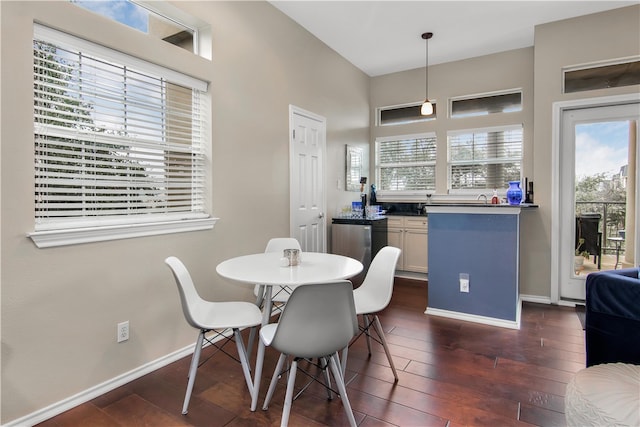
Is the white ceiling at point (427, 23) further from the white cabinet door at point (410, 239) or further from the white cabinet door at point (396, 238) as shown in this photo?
the white cabinet door at point (396, 238)

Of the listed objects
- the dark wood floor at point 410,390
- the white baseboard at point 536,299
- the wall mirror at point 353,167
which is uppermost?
the wall mirror at point 353,167

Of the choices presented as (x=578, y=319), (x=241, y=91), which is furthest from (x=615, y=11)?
(x=241, y=91)

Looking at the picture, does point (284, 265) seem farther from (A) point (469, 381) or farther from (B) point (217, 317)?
(A) point (469, 381)

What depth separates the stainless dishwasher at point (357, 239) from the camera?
14.5ft

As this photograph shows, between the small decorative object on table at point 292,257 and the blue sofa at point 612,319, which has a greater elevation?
the small decorative object on table at point 292,257

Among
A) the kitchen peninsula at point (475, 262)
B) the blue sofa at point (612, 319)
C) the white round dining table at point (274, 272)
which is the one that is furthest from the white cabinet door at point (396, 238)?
the blue sofa at point (612, 319)

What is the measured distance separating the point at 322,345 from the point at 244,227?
5.87ft

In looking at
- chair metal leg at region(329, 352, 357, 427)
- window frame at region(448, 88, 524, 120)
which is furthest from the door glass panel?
chair metal leg at region(329, 352, 357, 427)

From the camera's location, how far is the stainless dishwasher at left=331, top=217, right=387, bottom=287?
14.5ft

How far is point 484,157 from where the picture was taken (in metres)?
4.88

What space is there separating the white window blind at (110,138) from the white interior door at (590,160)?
12.7ft

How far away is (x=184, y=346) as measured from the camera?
2707 millimetres

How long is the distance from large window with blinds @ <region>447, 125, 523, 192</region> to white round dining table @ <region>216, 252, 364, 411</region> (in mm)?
3239

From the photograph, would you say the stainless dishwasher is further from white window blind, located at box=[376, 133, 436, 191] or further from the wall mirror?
white window blind, located at box=[376, 133, 436, 191]
